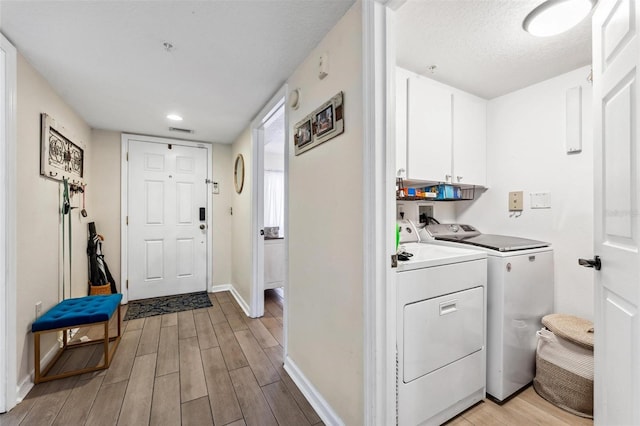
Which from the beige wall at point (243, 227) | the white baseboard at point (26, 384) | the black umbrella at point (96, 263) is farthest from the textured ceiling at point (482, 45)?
the black umbrella at point (96, 263)

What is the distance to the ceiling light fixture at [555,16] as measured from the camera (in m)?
1.23

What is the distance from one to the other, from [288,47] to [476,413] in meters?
2.43

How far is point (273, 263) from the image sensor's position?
3.62m

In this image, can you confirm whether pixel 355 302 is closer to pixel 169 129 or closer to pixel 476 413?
pixel 476 413

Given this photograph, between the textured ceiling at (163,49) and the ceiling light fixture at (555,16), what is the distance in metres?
0.91

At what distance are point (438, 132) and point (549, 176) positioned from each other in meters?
0.94

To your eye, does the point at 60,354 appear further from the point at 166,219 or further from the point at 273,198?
the point at 273,198

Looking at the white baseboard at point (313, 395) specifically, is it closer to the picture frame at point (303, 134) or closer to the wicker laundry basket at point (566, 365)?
the wicker laundry basket at point (566, 365)

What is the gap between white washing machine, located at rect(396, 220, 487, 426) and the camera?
4.15 feet

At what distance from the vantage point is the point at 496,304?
1613 mm

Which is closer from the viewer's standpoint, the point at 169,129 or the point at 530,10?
the point at 530,10

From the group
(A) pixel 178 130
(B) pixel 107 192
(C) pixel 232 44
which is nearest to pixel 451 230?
(C) pixel 232 44

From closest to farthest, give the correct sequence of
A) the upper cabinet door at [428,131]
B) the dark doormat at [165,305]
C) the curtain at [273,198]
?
1. the upper cabinet door at [428,131]
2. the dark doormat at [165,305]
3. the curtain at [273,198]

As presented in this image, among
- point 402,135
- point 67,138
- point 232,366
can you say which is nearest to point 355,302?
point 402,135
